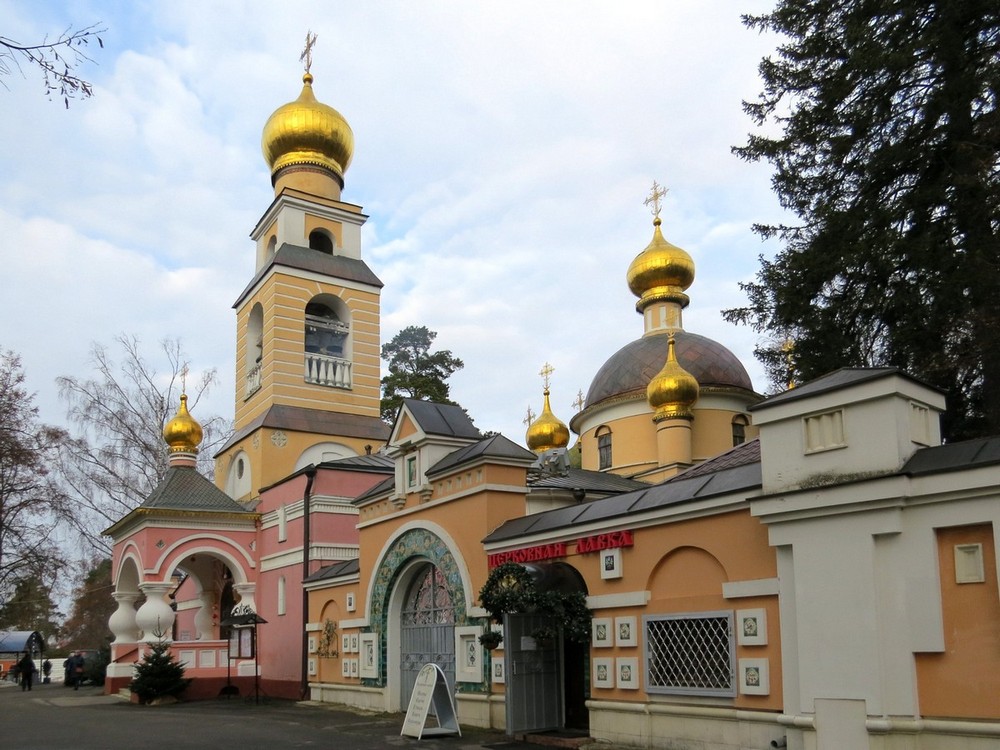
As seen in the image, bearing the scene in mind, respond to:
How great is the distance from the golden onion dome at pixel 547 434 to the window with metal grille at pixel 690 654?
18657 mm

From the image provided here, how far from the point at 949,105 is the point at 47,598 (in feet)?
106

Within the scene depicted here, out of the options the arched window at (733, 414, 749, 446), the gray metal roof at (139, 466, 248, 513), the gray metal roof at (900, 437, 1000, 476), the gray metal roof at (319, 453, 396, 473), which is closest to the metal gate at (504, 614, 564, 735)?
the gray metal roof at (900, 437, 1000, 476)

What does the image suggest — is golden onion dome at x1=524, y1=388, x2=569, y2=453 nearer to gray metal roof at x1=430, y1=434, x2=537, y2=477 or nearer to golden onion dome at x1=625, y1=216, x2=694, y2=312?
golden onion dome at x1=625, y1=216, x2=694, y2=312

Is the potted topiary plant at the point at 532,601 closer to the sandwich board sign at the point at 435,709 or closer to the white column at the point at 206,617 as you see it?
the sandwich board sign at the point at 435,709

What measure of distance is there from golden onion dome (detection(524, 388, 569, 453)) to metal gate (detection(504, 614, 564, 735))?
16.5 meters

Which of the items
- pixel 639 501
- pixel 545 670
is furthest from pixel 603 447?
pixel 639 501

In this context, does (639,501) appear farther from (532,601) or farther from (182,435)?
(182,435)

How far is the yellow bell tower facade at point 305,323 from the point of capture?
25.3 m

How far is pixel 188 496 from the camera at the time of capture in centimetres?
2372

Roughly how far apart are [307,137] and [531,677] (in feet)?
65.6

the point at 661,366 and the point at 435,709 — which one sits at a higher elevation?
the point at 661,366

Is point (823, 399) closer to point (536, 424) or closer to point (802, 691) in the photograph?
point (802, 691)

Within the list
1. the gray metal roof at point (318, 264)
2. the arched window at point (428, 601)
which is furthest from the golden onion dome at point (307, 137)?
the arched window at point (428, 601)

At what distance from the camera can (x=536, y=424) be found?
29969mm
